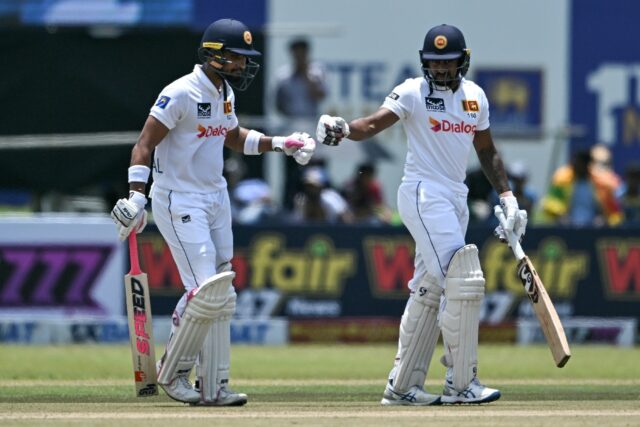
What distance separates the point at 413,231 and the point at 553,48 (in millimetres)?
9083

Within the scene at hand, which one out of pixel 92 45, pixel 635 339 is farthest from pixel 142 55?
pixel 635 339

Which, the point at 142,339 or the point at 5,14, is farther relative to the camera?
the point at 5,14

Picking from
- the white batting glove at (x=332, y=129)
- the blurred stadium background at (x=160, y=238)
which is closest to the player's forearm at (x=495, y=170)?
the white batting glove at (x=332, y=129)

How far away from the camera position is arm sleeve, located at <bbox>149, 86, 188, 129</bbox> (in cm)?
730

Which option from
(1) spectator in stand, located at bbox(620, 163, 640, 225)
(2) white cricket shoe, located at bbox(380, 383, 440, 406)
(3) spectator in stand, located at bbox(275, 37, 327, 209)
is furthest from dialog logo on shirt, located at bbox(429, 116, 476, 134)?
(1) spectator in stand, located at bbox(620, 163, 640, 225)

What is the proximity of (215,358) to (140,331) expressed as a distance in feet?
1.35

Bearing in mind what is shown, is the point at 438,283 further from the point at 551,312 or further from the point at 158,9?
the point at 158,9

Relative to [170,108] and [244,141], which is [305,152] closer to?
[244,141]

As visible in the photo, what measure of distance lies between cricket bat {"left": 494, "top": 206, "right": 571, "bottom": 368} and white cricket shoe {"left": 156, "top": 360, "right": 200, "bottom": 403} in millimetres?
1695

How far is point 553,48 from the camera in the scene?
16234 millimetres

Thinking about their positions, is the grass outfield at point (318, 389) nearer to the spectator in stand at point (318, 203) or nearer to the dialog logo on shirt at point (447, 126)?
the spectator in stand at point (318, 203)

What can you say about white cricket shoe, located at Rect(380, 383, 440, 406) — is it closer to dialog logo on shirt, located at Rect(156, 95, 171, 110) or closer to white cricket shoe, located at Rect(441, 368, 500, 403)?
white cricket shoe, located at Rect(441, 368, 500, 403)

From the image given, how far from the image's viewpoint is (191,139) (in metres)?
7.41

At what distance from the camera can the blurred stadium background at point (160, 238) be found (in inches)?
488
